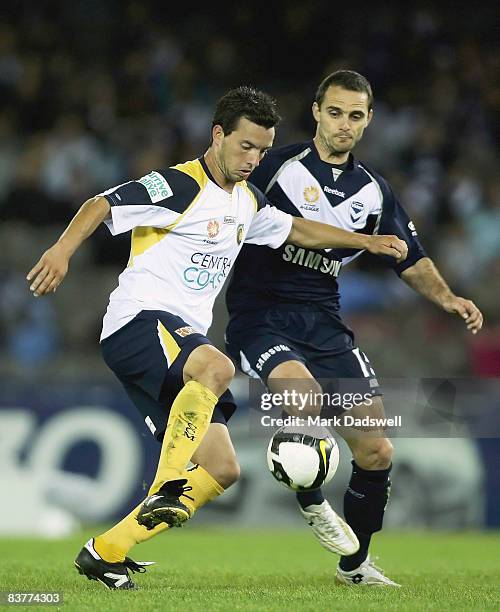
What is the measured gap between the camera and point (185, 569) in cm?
705

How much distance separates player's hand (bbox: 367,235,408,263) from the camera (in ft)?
20.7

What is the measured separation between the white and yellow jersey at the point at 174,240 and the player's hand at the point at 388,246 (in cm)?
77

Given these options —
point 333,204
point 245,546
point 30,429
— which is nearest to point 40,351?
point 30,429

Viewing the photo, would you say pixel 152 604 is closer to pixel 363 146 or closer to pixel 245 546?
pixel 245 546

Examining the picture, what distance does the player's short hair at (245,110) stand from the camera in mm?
5941

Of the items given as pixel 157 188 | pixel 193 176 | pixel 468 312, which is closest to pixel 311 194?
pixel 193 176

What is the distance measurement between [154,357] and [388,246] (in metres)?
1.47

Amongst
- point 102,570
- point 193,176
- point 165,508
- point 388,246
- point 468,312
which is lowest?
point 102,570

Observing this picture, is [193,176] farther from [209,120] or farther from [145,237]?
[209,120]

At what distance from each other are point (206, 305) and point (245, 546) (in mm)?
3894

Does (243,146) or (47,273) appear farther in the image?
→ (243,146)

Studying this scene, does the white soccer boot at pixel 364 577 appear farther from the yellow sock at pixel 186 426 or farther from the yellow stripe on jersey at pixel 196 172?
the yellow stripe on jersey at pixel 196 172

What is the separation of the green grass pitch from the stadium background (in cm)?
68

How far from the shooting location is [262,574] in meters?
6.80
